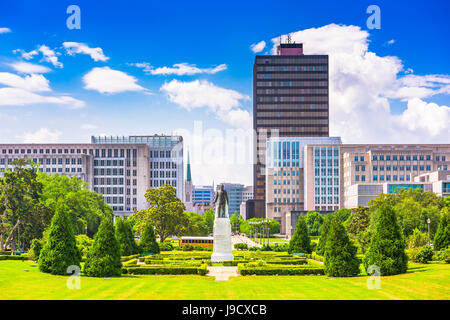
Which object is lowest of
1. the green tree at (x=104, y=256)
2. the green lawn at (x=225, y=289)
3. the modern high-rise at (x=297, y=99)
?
the green lawn at (x=225, y=289)

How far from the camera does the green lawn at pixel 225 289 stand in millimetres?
29578

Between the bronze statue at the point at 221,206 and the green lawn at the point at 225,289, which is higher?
the bronze statue at the point at 221,206

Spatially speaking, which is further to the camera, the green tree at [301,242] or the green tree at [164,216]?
the green tree at [164,216]

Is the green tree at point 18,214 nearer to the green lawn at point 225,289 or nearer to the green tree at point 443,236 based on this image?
the green lawn at point 225,289

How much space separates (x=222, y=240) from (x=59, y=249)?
2186 centimetres

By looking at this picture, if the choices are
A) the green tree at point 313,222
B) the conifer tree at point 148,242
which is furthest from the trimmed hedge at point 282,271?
the green tree at point 313,222

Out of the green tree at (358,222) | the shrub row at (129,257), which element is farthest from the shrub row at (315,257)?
the green tree at (358,222)

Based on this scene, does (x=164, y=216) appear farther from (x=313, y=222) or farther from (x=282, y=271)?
(x=313, y=222)

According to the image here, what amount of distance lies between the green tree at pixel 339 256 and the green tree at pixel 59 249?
21.0 metres

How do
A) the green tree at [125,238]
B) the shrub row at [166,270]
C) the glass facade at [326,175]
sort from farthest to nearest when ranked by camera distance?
1. the glass facade at [326,175]
2. the green tree at [125,238]
3. the shrub row at [166,270]

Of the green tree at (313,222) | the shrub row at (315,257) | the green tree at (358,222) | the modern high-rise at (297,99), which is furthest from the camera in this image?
the modern high-rise at (297,99)

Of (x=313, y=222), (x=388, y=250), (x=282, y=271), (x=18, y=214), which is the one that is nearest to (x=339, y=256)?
(x=388, y=250)
